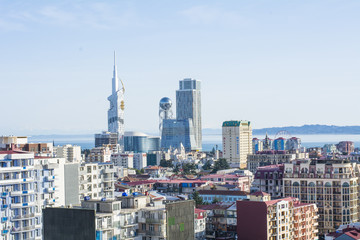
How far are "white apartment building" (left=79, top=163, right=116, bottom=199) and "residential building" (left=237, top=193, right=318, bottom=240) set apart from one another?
11.1m

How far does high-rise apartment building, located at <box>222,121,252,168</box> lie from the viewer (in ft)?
592

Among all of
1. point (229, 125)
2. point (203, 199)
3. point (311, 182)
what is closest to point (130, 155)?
point (229, 125)

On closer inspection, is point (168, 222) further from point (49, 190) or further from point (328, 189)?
point (328, 189)

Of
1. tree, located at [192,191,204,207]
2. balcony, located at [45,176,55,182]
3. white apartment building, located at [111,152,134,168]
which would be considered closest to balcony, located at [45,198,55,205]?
balcony, located at [45,176,55,182]

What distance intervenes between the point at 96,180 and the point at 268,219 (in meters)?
15.4

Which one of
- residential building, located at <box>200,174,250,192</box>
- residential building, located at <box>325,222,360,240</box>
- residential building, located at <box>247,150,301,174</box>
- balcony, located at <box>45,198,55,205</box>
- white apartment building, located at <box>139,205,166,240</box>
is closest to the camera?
white apartment building, located at <box>139,205,166,240</box>

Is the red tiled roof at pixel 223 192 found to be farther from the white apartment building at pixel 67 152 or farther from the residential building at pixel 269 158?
the residential building at pixel 269 158

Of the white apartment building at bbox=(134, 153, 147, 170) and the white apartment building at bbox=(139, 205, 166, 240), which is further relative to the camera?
the white apartment building at bbox=(134, 153, 147, 170)

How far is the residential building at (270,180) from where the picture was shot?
7175 cm

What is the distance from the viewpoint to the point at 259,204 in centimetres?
5288

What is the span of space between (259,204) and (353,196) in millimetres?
16266

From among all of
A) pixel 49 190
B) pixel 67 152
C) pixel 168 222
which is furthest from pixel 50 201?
pixel 67 152

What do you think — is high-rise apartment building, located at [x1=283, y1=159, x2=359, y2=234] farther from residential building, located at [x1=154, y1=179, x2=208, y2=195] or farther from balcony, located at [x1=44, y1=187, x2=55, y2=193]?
balcony, located at [x1=44, y1=187, x2=55, y2=193]

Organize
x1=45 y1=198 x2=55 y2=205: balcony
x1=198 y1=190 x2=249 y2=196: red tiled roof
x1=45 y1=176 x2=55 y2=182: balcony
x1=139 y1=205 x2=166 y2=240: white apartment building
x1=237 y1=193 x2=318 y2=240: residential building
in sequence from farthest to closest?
x1=198 y1=190 x2=249 y2=196: red tiled roof < x1=237 y1=193 x2=318 y2=240: residential building < x1=45 y1=176 x2=55 y2=182: balcony < x1=45 y1=198 x2=55 y2=205: balcony < x1=139 y1=205 x2=166 y2=240: white apartment building
